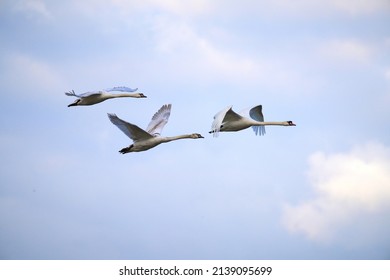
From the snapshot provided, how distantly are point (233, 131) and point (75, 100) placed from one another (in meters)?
3.25

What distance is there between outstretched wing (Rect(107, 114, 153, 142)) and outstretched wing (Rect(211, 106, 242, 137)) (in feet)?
4.22

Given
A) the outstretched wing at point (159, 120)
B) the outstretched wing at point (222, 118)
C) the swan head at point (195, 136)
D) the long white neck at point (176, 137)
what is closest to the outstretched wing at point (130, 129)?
the long white neck at point (176, 137)

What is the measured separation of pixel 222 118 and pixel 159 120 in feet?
7.43

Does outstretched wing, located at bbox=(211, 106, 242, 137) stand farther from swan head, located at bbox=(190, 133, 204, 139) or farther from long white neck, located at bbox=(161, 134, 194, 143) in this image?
long white neck, located at bbox=(161, 134, 194, 143)

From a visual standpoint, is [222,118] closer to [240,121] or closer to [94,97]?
[240,121]

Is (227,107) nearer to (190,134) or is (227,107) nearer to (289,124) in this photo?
(190,134)

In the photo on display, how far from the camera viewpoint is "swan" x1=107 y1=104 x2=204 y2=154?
17.5 metres

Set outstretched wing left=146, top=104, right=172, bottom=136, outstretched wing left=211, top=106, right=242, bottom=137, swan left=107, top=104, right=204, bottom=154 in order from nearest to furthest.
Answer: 1. outstretched wing left=211, top=106, right=242, bottom=137
2. swan left=107, top=104, right=204, bottom=154
3. outstretched wing left=146, top=104, right=172, bottom=136

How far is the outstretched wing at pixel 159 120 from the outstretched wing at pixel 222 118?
1199mm

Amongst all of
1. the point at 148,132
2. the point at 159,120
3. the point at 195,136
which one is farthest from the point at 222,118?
the point at 159,120

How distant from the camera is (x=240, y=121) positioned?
19.1 metres

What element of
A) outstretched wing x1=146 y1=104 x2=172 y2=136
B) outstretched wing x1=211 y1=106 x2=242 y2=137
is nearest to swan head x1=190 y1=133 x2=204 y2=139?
outstretched wing x1=211 y1=106 x2=242 y2=137
